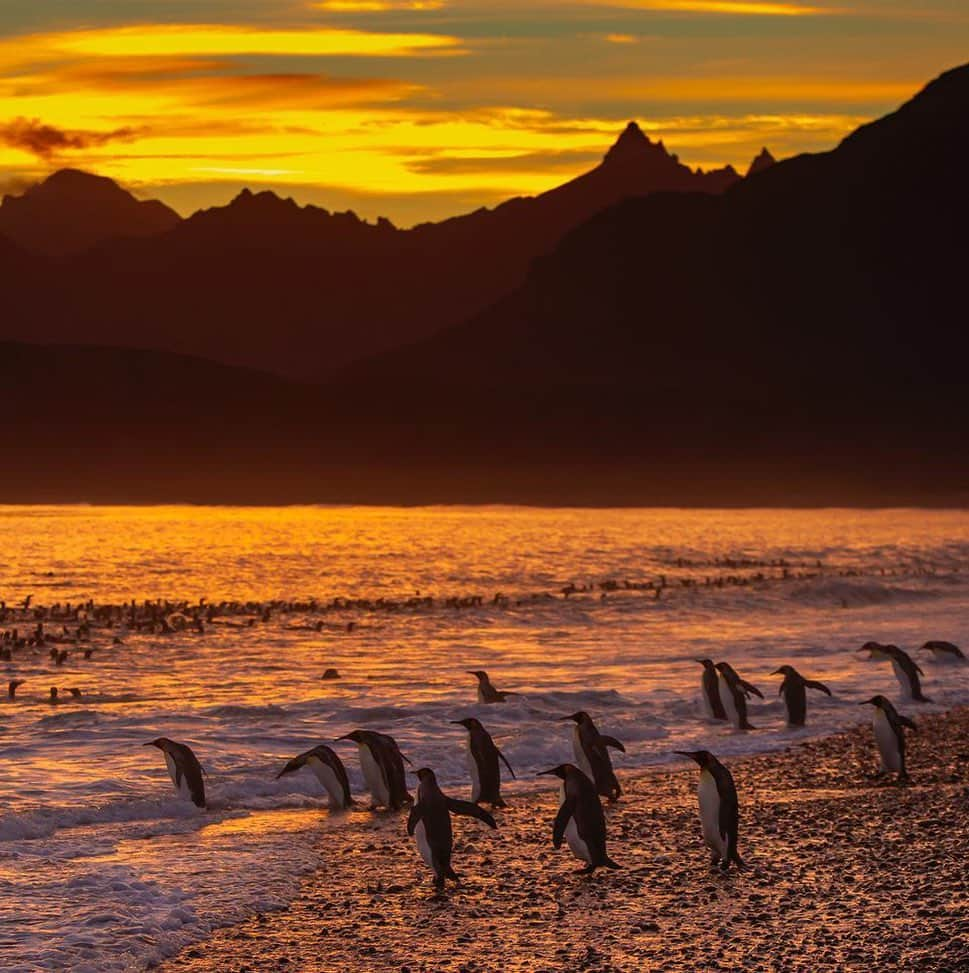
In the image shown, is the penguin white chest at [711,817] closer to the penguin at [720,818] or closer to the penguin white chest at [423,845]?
the penguin at [720,818]

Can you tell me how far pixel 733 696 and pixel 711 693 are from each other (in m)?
0.65

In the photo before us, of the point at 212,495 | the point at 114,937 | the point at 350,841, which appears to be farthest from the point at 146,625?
the point at 212,495

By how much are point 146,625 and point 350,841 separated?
1949 centimetres

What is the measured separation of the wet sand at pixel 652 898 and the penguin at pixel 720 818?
137 mm

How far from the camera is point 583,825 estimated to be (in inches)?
537

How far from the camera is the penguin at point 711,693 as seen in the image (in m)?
22.3

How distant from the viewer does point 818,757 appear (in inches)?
771

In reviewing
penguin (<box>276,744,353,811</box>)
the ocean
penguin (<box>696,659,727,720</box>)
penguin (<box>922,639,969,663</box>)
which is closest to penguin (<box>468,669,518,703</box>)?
the ocean

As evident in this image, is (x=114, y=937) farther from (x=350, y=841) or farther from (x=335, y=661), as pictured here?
(x=335, y=661)

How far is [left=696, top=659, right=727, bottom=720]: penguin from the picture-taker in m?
22.3

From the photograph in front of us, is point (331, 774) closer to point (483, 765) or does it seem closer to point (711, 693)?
point (483, 765)

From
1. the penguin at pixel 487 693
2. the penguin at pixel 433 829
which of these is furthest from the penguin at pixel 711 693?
the penguin at pixel 433 829

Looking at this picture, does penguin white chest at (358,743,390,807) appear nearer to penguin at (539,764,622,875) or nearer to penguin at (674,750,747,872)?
penguin at (539,764,622,875)

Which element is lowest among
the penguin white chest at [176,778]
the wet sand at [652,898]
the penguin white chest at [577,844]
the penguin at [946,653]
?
the wet sand at [652,898]
